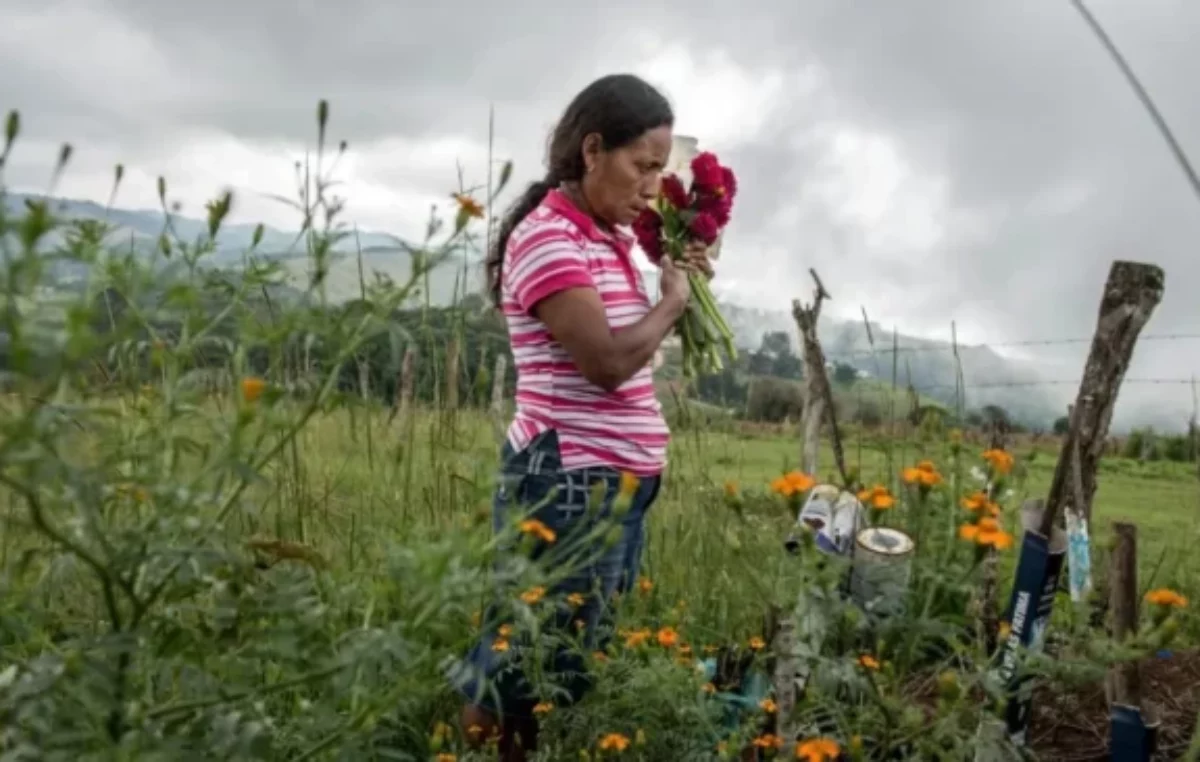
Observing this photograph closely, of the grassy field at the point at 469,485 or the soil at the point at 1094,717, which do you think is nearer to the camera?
the soil at the point at 1094,717

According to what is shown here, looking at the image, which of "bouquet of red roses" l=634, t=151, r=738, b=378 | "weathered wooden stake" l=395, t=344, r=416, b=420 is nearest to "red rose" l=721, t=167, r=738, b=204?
"bouquet of red roses" l=634, t=151, r=738, b=378

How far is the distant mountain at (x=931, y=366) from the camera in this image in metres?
4.42

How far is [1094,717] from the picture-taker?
296cm

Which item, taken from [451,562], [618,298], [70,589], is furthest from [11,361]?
[70,589]

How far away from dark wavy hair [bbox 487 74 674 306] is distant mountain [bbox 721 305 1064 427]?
0.98 metres

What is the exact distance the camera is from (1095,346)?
294 centimetres

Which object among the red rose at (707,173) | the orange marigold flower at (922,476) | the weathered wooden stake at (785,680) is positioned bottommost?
the weathered wooden stake at (785,680)

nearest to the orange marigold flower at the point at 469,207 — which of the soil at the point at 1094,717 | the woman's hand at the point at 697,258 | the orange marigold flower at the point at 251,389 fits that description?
the orange marigold flower at the point at 251,389

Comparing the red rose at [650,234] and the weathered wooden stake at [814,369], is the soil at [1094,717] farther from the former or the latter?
the red rose at [650,234]

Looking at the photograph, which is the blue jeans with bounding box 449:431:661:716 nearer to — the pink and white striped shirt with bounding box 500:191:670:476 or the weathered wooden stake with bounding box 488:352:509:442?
the pink and white striped shirt with bounding box 500:191:670:476

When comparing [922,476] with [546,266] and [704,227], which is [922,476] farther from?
[704,227]

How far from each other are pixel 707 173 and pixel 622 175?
307mm

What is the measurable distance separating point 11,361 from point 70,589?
7.54 feet

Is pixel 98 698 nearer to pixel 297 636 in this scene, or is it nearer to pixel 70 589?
pixel 297 636
